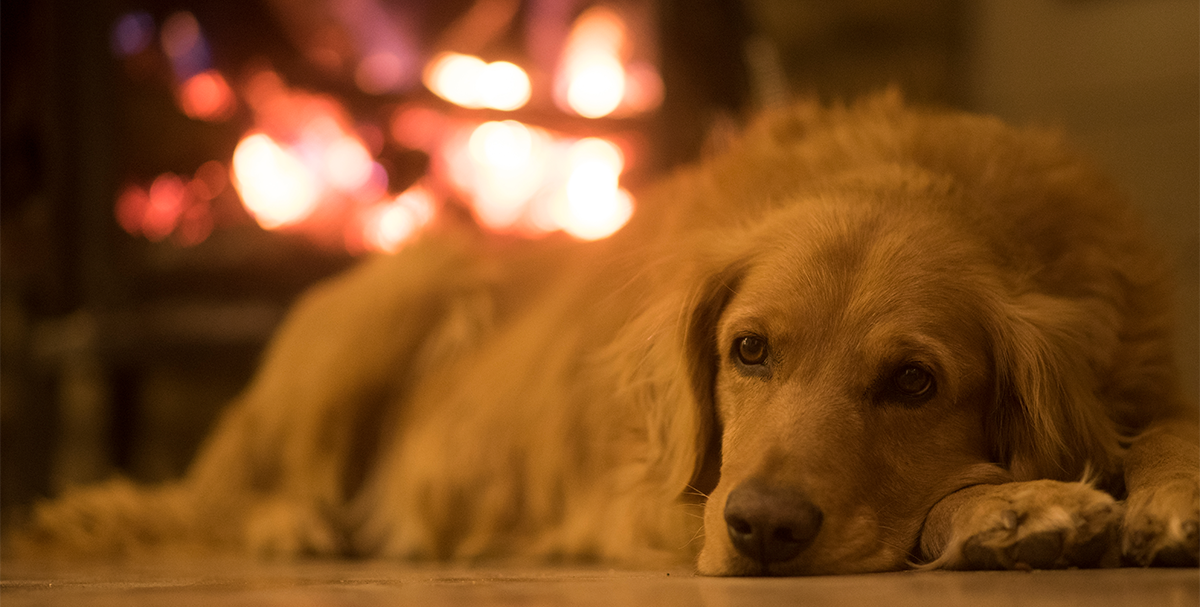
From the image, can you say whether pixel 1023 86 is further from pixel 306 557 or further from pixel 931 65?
pixel 306 557

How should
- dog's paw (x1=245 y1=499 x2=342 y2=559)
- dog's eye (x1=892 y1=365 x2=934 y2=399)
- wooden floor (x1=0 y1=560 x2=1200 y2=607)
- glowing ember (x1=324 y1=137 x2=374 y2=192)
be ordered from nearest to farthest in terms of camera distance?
wooden floor (x1=0 y1=560 x2=1200 y2=607) < dog's eye (x1=892 y1=365 x2=934 y2=399) < dog's paw (x1=245 y1=499 x2=342 y2=559) < glowing ember (x1=324 y1=137 x2=374 y2=192)

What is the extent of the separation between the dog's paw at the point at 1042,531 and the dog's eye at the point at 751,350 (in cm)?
47

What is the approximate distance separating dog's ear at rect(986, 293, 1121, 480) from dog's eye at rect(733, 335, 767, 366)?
42cm

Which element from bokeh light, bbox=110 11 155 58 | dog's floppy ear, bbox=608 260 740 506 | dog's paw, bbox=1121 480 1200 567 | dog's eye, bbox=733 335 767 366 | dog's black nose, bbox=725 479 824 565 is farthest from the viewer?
bokeh light, bbox=110 11 155 58

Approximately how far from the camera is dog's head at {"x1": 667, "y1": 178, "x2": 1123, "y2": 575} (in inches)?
61.4

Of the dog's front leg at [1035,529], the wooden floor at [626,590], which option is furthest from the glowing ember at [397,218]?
the dog's front leg at [1035,529]

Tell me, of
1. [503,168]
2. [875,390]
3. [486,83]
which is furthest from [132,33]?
[875,390]

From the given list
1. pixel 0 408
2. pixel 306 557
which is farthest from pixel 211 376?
pixel 306 557

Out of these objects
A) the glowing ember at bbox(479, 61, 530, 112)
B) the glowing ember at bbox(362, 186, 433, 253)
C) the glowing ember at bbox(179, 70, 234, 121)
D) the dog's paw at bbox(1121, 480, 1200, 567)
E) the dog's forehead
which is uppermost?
the glowing ember at bbox(479, 61, 530, 112)

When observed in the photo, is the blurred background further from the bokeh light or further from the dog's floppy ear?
the dog's floppy ear

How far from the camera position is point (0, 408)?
4.02 metres

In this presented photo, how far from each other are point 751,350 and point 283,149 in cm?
271

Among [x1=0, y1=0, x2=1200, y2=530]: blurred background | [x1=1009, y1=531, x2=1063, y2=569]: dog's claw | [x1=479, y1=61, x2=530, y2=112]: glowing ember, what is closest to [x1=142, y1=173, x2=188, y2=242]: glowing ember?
[x1=0, y1=0, x2=1200, y2=530]: blurred background

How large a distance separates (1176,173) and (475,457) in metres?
3.59
